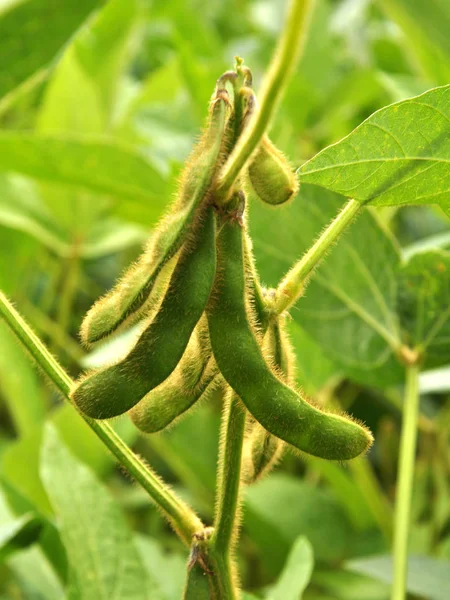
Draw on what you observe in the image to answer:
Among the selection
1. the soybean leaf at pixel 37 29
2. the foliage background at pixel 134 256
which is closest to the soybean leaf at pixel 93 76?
the foliage background at pixel 134 256

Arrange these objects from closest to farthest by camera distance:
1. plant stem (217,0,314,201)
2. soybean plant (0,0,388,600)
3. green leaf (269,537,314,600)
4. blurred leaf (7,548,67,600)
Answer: plant stem (217,0,314,201), soybean plant (0,0,388,600), green leaf (269,537,314,600), blurred leaf (7,548,67,600)

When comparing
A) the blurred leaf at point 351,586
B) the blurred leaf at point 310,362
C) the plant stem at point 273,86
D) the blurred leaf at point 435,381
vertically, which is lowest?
the blurred leaf at point 351,586

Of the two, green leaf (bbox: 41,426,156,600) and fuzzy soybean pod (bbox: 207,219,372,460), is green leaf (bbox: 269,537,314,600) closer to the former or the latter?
green leaf (bbox: 41,426,156,600)

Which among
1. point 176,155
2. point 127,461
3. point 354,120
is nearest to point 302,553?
point 127,461

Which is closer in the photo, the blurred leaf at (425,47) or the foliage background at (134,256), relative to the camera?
the foliage background at (134,256)

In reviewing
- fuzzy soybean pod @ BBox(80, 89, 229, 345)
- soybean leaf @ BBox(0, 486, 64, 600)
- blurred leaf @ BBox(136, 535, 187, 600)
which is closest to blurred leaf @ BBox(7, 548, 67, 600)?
soybean leaf @ BBox(0, 486, 64, 600)

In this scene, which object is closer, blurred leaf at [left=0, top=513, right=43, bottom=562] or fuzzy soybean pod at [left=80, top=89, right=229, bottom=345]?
fuzzy soybean pod at [left=80, top=89, right=229, bottom=345]

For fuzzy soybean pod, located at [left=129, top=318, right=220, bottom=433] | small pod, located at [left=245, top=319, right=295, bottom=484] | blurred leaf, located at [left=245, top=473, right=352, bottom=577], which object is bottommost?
blurred leaf, located at [left=245, top=473, right=352, bottom=577]

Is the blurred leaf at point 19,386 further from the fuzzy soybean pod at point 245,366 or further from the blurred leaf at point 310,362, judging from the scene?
the fuzzy soybean pod at point 245,366
